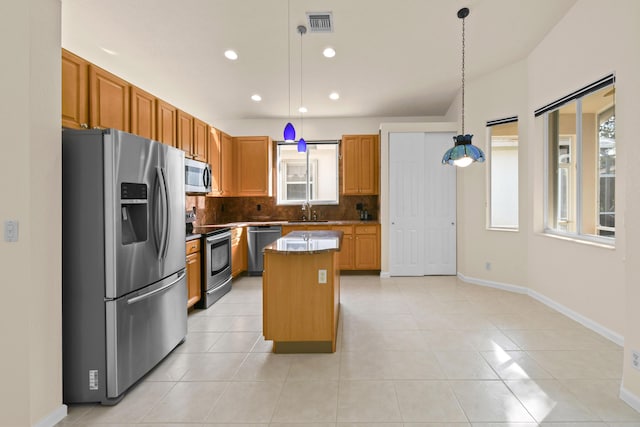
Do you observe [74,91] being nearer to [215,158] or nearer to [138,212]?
[138,212]

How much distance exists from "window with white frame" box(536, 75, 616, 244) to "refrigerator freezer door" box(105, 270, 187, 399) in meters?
4.01

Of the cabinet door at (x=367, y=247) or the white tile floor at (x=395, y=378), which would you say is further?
the cabinet door at (x=367, y=247)

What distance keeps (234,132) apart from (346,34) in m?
3.31

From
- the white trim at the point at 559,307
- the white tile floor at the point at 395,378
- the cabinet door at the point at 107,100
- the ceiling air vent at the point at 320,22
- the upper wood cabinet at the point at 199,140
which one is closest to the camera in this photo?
the white tile floor at the point at 395,378

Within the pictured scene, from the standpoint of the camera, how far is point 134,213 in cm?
237

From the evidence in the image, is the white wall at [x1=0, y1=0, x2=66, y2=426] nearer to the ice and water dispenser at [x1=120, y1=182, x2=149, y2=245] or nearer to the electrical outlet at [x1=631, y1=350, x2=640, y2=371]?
the ice and water dispenser at [x1=120, y1=182, x2=149, y2=245]

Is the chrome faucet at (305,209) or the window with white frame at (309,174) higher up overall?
the window with white frame at (309,174)

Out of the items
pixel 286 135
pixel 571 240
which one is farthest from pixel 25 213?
pixel 571 240

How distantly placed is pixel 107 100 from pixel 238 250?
3003 mm

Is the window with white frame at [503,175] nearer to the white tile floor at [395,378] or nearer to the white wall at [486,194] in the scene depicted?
the white wall at [486,194]

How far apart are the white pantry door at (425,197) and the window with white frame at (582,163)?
1518 millimetres

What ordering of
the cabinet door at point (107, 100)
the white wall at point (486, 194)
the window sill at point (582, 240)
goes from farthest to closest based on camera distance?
1. the white wall at point (486, 194)
2. the window sill at point (582, 240)
3. the cabinet door at point (107, 100)

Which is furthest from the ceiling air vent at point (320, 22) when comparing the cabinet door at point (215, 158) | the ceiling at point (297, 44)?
the cabinet door at point (215, 158)

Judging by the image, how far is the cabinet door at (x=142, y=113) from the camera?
3.25 meters
